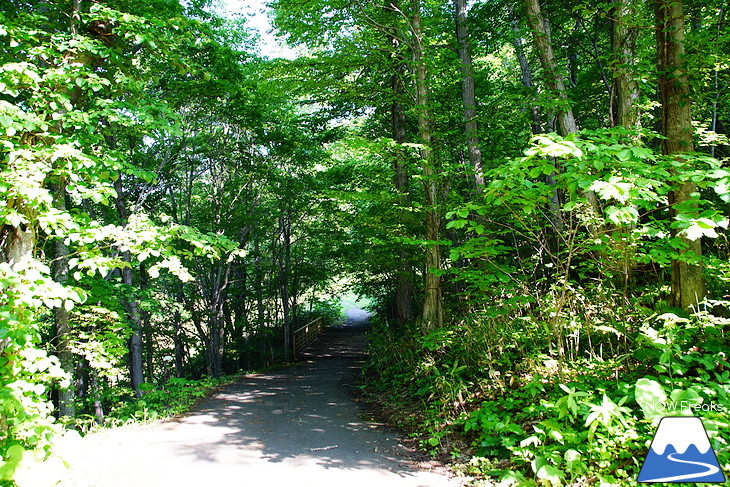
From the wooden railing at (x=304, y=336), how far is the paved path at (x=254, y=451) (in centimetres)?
858

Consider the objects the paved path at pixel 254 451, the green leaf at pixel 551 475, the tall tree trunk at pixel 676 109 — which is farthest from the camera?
the tall tree trunk at pixel 676 109

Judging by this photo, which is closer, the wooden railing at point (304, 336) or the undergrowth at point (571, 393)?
the undergrowth at point (571, 393)

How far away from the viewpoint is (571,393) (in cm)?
312

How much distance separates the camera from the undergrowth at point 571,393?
284cm

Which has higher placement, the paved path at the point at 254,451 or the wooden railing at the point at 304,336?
the paved path at the point at 254,451

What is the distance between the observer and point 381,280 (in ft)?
39.6

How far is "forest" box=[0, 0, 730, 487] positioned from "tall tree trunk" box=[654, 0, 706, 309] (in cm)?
3

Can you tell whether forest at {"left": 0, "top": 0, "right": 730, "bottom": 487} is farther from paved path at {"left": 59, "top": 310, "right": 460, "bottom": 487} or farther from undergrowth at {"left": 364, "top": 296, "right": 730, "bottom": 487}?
paved path at {"left": 59, "top": 310, "right": 460, "bottom": 487}

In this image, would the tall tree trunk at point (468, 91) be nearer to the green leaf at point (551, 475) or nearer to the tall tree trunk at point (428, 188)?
the tall tree trunk at point (428, 188)

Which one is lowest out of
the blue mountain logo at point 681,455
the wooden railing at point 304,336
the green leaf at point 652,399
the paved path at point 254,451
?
the wooden railing at point 304,336

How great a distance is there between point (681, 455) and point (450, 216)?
229cm

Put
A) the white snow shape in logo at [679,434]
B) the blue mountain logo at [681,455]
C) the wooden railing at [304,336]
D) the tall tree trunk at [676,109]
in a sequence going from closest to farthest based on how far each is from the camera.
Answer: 1. the blue mountain logo at [681,455]
2. the white snow shape in logo at [679,434]
3. the tall tree trunk at [676,109]
4. the wooden railing at [304,336]

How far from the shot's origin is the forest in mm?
2998

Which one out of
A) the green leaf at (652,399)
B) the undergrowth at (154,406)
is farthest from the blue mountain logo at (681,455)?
the undergrowth at (154,406)
